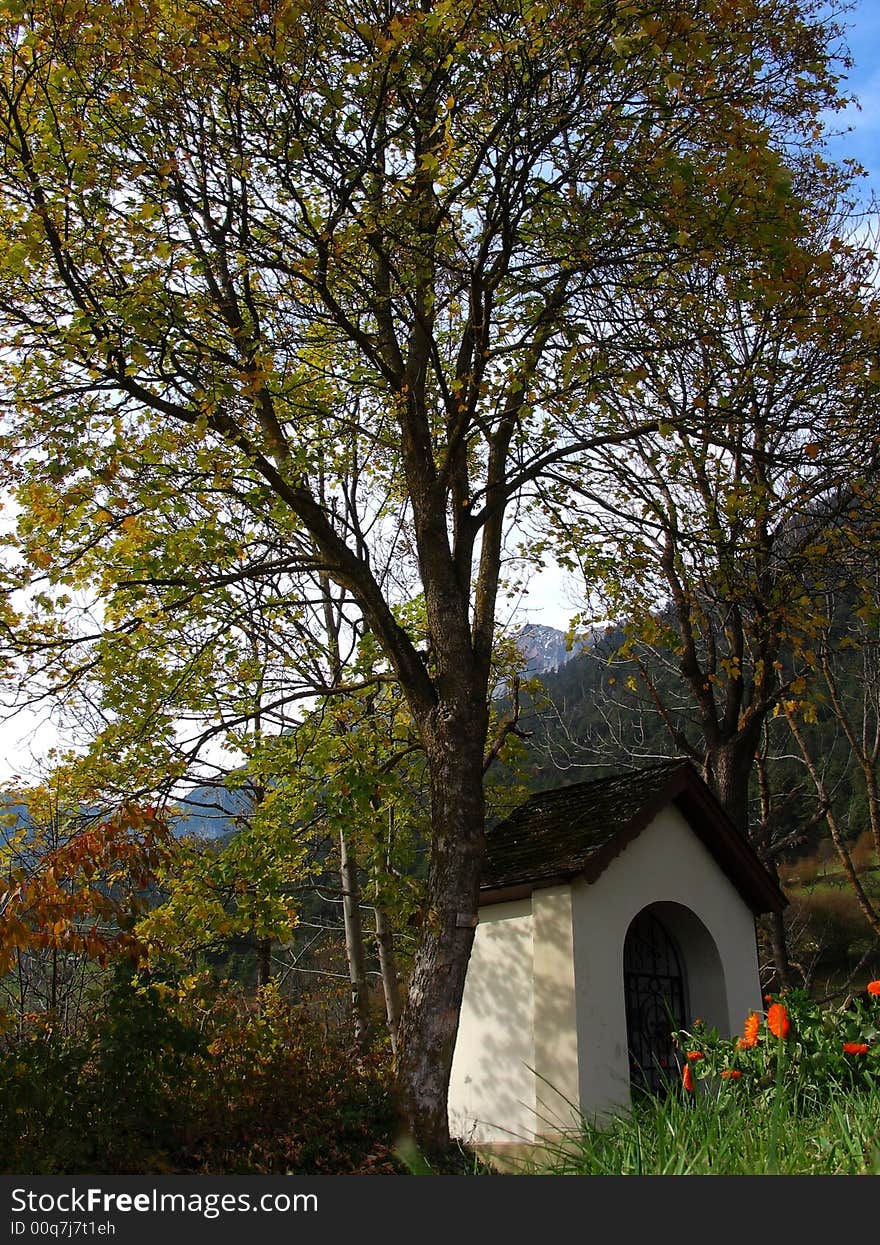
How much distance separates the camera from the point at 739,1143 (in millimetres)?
3533

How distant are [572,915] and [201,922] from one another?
3.80 meters

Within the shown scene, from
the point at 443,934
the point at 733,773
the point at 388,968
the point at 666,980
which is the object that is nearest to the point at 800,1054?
the point at 443,934

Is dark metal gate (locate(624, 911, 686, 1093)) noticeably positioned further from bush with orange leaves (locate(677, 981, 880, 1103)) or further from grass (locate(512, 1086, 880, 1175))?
grass (locate(512, 1086, 880, 1175))

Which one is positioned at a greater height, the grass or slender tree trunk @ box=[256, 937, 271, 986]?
the grass

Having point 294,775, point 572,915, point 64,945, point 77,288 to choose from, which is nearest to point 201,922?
point 294,775

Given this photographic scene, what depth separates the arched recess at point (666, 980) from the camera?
1106cm

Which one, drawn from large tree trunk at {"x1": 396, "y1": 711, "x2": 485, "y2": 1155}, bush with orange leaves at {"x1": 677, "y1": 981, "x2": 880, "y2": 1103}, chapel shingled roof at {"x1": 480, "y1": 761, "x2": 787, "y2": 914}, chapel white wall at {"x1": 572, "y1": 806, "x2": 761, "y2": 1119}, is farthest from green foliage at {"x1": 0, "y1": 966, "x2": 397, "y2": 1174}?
bush with orange leaves at {"x1": 677, "y1": 981, "x2": 880, "y2": 1103}

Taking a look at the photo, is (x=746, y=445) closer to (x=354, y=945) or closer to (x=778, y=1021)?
(x=778, y=1021)

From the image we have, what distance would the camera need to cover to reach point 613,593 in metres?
10.9

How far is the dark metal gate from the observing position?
10.9m

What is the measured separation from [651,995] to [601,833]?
7.43ft

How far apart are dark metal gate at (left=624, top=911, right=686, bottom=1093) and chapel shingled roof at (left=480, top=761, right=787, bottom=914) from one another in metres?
1.23

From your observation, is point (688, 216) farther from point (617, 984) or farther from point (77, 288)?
point (617, 984)

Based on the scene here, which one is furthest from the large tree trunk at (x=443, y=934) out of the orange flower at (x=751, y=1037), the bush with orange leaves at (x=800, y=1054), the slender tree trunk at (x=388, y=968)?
the slender tree trunk at (x=388, y=968)
